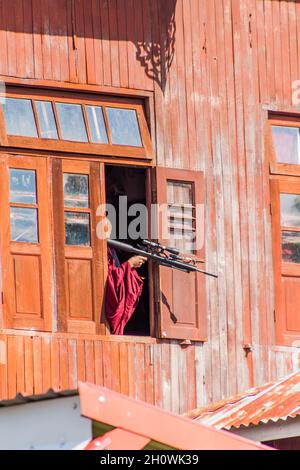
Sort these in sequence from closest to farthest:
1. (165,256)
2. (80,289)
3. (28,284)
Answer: (28,284) < (80,289) < (165,256)

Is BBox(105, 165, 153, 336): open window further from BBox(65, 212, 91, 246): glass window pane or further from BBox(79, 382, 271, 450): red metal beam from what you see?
BBox(79, 382, 271, 450): red metal beam

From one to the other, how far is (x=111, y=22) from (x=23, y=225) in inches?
87.4

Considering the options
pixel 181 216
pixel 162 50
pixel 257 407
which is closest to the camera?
pixel 257 407

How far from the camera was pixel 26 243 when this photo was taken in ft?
50.1

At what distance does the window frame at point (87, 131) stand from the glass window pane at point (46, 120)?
0.12 feet

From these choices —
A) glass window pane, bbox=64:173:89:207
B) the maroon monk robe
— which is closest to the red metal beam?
the maroon monk robe

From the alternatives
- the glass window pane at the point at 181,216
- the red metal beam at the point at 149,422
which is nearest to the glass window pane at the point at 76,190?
the glass window pane at the point at 181,216

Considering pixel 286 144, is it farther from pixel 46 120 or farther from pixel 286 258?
pixel 46 120

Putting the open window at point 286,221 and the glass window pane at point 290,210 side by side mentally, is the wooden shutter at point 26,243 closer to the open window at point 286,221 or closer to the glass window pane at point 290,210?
the open window at point 286,221

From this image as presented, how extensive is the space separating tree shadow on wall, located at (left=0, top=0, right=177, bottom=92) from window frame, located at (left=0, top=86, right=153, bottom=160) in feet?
1.43

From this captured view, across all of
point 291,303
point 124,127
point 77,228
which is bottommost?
point 291,303

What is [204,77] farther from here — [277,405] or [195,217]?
[277,405]

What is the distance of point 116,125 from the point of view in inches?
635

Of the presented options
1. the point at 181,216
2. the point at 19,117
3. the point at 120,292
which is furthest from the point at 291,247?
the point at 19,117
